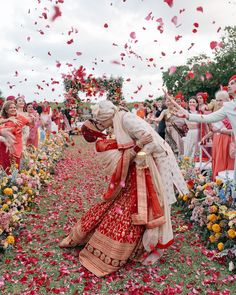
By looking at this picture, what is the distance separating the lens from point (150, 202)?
420cm

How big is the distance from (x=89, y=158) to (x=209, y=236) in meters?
9.55

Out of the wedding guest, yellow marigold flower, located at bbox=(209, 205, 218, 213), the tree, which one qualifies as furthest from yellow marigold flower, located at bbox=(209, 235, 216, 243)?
the tree

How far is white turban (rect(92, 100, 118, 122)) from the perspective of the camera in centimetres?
422

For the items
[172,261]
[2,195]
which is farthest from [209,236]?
[2,195]

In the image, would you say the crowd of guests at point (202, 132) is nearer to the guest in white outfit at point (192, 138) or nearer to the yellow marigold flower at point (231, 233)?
the guest in white outfit at point (192, 138)

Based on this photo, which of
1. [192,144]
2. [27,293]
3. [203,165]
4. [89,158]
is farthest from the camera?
[89,158]

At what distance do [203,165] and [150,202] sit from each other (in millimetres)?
3867

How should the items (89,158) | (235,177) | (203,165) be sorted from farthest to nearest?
(89,158), (203,165), (235,177)

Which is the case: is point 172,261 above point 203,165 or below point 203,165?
below

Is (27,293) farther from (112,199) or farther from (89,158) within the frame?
(89,158)

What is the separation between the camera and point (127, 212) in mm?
4211

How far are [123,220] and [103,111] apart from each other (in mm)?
1254

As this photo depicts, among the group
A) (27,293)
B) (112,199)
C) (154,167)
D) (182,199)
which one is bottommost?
(27,293)

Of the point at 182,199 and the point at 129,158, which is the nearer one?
the point at 129,158
